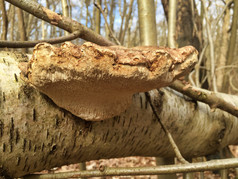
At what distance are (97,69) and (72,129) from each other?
35 centimetres

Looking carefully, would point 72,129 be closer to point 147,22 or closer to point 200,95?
point 200,95

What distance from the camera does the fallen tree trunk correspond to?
687 millimetres

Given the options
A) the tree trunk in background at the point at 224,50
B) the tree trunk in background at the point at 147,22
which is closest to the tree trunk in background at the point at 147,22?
the tree trunk in background at the point at 147,22

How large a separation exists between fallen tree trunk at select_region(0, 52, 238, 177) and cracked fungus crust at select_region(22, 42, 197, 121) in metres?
0.07

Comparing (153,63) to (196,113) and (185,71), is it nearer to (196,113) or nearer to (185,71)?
(185,71)

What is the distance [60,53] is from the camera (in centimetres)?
53

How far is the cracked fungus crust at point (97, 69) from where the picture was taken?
532mm

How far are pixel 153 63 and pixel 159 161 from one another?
1272mm

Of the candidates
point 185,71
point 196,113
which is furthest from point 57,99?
point 196,113

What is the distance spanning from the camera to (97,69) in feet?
1.79

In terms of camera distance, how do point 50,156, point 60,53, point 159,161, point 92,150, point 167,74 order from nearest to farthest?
1. point 60,53
2. point 167,74
3. point 50,156
4. point 92,150
5. point 159,161

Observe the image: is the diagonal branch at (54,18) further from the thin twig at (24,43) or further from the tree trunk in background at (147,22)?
the tree trunk in background at (147,22)

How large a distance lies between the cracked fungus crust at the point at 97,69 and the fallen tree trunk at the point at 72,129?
0.07 meters

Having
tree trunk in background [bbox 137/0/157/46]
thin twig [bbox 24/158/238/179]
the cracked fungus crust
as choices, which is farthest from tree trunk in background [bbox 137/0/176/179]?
thin twig [bbox 24/158/238/179]
